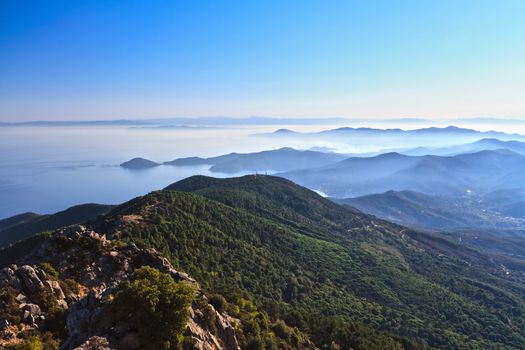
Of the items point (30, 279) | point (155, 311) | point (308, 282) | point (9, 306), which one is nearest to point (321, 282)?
point (308, 282)

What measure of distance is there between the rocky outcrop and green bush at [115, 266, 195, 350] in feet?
2.18

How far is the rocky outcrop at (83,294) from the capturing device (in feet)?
80.1

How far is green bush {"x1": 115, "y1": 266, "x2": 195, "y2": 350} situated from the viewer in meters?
24.1

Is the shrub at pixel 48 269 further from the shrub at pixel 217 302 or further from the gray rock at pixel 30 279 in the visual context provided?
the shrub at pixel 217 302

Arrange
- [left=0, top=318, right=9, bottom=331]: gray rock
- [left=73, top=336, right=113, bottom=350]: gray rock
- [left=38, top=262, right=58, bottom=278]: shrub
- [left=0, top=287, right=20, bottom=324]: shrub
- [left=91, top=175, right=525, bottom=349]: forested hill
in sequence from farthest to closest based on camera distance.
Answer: [left=91, top=175, right=525, bottom=349]: forested hill, [left=38, top=262, right=58, bottom=278]: shrub, [left=0, top=287, right=20, bottom=324]: shrub, [left=0, top=318, right=9, bottom=331]: gray rock, [left=73, top=336, right=113, bottom=350]: gray rock

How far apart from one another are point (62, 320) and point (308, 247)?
12410 centimetres

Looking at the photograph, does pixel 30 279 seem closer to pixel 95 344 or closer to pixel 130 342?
pixel 95 344

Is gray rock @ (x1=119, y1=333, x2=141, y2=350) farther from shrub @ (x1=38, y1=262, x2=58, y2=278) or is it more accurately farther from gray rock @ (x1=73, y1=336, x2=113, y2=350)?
shrub @ (x1=38, y1=262, x2=58, y2=278)

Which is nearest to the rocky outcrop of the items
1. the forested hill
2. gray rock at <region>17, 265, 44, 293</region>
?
gray rock at <region>17, 265, 44, 293</region>

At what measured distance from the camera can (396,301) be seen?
124062 millimetres

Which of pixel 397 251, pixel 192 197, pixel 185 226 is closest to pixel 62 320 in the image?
pixel 185 226

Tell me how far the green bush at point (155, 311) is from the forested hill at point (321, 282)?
2919cm

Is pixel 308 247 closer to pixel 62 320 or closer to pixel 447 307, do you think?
pixel 447 307

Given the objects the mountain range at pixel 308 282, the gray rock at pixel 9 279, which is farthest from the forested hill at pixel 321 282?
the gray rock at pixel 9 279
